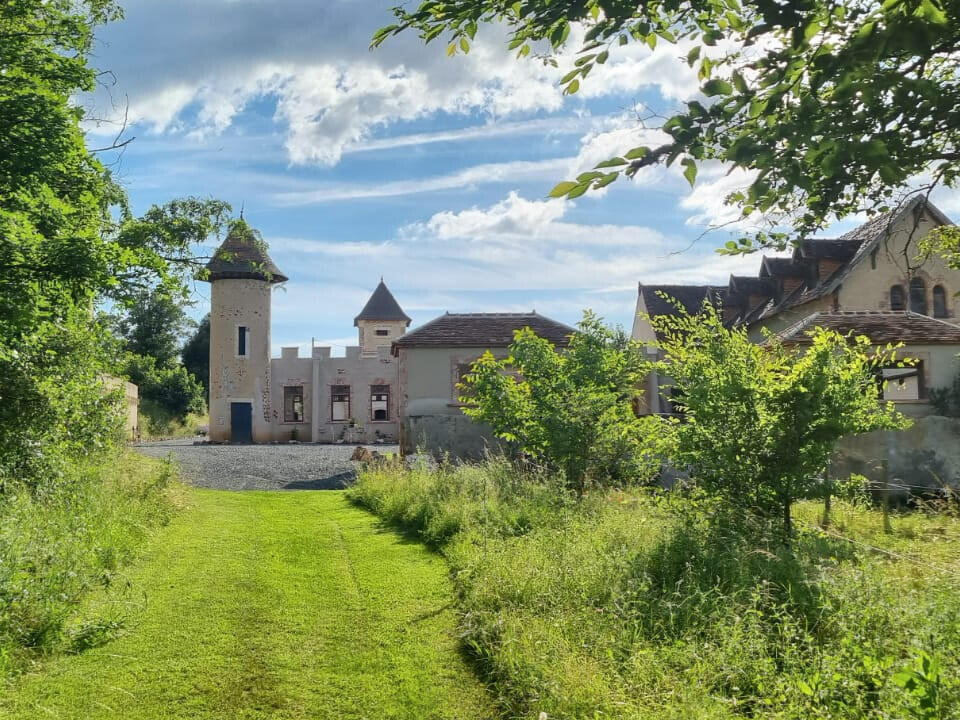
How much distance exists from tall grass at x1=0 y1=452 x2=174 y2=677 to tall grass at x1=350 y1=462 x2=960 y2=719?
3.47 metres

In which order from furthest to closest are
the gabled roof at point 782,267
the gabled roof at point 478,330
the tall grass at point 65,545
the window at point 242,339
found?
the window at point 242,339 < the gabled roof at point 782,267 < the gabled roof at point 478,330 < the tall grass at point 65,545

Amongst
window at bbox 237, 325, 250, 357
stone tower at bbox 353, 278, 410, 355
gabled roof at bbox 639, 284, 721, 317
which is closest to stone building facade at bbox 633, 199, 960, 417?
gabled roof at bbox 639, 284, 721, 317

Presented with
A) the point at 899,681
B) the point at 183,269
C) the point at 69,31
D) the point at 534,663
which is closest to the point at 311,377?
the point at 183,269

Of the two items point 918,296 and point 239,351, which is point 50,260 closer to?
point 918,296

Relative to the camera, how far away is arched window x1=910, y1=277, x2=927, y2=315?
957 inches

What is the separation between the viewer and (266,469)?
19547 mm

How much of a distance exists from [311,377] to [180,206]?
19.9 metres

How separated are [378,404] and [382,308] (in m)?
10.8

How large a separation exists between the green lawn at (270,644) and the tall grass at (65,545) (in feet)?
0.82

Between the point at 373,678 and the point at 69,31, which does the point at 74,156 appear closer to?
the point at 69,31

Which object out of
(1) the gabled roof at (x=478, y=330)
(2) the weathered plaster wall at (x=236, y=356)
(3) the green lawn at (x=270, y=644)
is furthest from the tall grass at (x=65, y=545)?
(2) the weathered plaster wall at (x=236, y=356)

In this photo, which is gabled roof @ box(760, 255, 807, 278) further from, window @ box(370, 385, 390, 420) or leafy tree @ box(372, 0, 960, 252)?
leafy tree @ box(372, 0, 960, 252)

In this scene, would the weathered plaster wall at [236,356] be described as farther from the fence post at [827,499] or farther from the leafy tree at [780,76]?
the leafy tree at [780,76]

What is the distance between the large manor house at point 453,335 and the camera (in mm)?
20541
